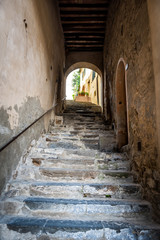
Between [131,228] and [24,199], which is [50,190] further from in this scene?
[131,228]

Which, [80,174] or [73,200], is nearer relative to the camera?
[73,200]

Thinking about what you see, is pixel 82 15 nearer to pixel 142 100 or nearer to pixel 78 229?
pixel 142 100

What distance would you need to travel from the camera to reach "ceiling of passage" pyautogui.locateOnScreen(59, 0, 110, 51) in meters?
4.49

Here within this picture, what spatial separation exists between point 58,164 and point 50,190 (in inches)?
19.2

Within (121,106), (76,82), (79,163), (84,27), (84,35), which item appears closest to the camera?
(79,163)

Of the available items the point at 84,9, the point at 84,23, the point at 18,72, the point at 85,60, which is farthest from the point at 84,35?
the point at 18,72

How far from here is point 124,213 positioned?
4.84 feet

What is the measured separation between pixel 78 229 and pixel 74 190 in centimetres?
48

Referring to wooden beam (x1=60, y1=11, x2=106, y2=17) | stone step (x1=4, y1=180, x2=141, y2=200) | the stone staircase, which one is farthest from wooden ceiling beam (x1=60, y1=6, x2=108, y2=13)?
stone step (x1=4, y1=180, x2=141, y2=200)

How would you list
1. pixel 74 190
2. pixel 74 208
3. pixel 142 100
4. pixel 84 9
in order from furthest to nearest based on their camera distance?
pixel 84 9, pixel 142 100, pixel 74 190, pixel 74 208

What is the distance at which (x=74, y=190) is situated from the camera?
173 centimetres

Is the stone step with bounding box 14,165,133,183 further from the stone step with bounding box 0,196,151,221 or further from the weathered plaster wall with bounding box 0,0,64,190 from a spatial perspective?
the stone step with bounding box 0,196,151,221

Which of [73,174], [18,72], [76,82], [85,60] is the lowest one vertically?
[73,174]

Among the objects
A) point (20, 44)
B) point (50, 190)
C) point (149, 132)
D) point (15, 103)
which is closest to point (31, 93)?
point (15, 103)
